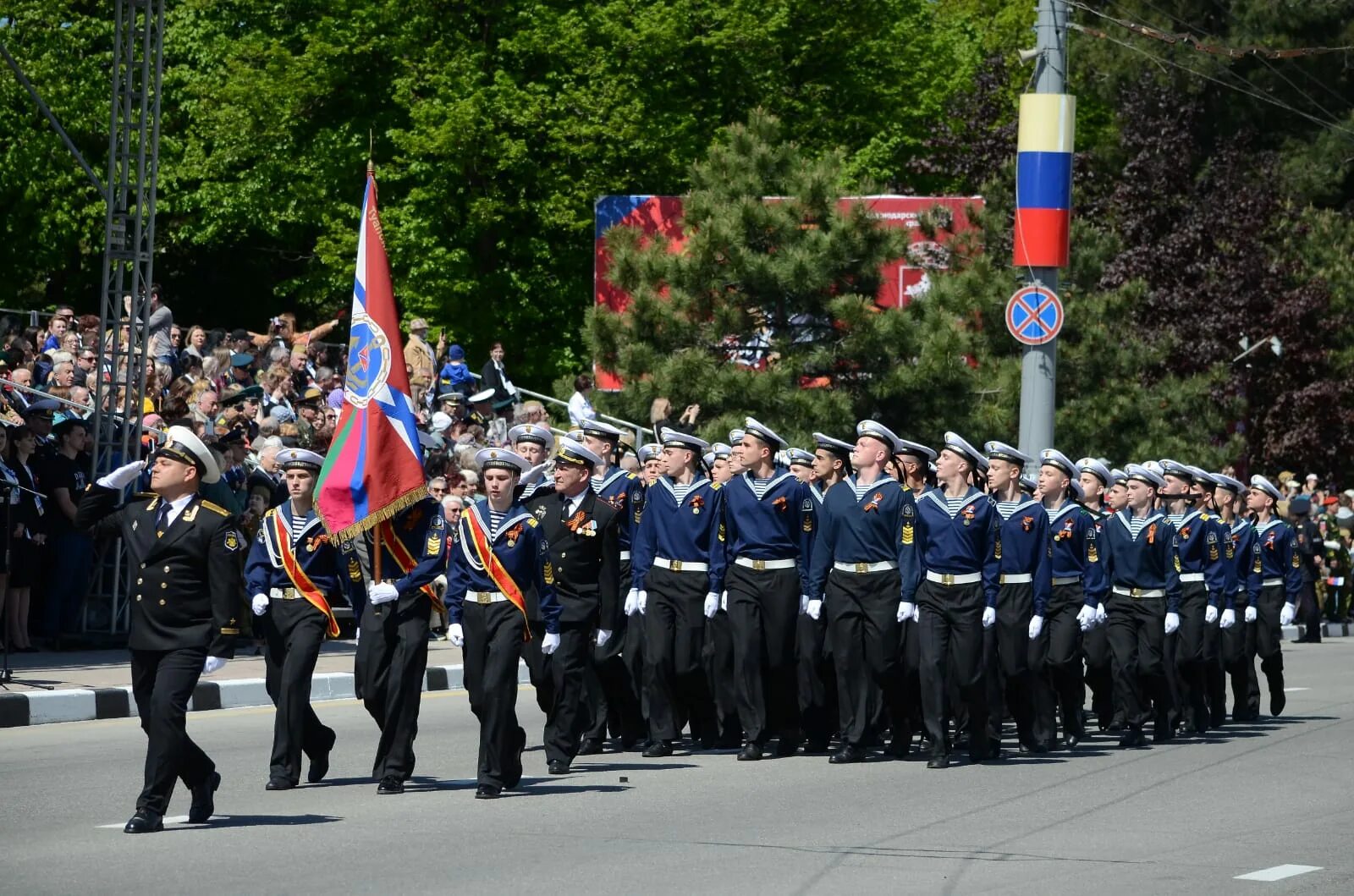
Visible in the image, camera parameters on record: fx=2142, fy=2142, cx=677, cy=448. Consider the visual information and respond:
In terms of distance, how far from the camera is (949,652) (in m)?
13.0

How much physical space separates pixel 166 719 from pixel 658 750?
4.35 meters

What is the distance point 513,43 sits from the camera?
34.1 meters

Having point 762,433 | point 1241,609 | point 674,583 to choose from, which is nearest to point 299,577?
point 674,583

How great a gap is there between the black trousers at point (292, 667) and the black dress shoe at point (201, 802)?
3.41 ft

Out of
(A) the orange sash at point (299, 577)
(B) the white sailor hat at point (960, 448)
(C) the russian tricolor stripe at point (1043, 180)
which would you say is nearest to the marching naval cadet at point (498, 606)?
(A) the orange sash at point (299, 577)

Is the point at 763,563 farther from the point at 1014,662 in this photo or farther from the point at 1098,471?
the point at 1098,471

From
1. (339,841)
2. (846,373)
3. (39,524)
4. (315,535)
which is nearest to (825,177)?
(846,373)

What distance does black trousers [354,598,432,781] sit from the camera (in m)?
11.0

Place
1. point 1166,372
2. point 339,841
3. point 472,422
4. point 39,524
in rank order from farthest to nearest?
1. point 1166,372
2. point 472,422
3. point 39,524
4. point 339,841

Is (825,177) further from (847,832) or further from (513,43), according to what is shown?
(847,832)

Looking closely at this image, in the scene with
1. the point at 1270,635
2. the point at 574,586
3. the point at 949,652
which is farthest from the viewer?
the point at 1270,635

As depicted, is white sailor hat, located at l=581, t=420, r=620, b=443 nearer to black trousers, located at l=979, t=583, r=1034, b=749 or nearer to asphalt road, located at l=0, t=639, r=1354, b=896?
asphalt road, located at l=0, t=639, r=1354, b=896

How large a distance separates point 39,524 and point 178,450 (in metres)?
7.24

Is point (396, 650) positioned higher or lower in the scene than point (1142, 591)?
lower
